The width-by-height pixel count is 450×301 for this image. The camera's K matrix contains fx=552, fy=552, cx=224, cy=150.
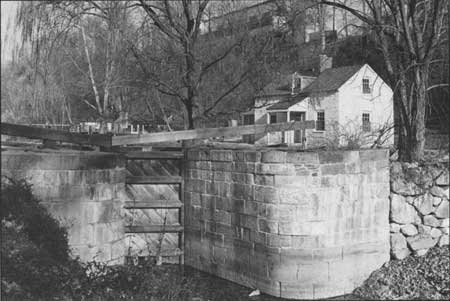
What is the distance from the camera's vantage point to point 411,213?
8305 millimetres

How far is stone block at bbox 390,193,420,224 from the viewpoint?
8242 millimetres

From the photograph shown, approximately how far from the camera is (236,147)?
953cm

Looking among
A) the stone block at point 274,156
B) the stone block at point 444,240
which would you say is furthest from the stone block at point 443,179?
the stone block at point 274,156

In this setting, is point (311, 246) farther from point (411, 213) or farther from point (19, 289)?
point (19, 289)

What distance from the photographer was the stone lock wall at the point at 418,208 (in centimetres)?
826

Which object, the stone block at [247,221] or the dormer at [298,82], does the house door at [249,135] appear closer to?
the dormer at [298,82]

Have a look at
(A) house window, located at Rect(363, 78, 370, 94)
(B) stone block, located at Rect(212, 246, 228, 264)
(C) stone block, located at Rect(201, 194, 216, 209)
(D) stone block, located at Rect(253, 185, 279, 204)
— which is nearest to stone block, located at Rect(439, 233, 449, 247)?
(A) house window, located at Rect(363, 78, 370, 94)

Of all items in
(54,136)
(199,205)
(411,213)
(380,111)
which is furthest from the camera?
(380,111)

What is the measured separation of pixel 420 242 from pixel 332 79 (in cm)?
309

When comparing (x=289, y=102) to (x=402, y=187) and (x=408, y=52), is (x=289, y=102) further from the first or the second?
(x=402, y=187)

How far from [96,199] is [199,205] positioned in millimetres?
1660

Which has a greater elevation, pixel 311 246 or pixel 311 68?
pixel 311 68

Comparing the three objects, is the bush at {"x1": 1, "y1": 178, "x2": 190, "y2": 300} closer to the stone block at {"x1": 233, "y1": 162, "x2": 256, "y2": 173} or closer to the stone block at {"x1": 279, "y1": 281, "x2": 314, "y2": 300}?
the stone block at {"x1": 279, "y1": 281, "x2": 314, "y2": 300}

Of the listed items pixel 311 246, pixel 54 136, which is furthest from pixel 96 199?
pixel 311 246
